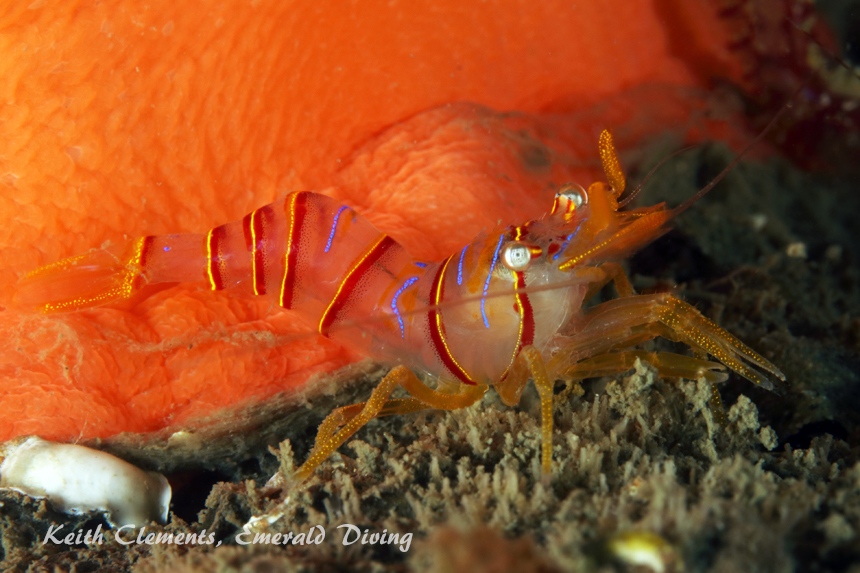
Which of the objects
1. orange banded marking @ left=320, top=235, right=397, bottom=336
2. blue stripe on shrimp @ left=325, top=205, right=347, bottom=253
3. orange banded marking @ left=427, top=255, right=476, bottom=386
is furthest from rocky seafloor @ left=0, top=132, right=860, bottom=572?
blue stripe on shrimp @ left=325, top=205, right=347, bottom=253

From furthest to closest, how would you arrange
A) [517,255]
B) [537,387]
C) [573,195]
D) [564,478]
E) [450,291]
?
[450,291]
[573,195]
[517,255]
[537,387]
[564,478]

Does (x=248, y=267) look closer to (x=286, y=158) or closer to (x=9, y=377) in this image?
(x=286, y=158)

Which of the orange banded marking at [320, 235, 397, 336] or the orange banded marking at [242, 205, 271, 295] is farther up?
the orange banded marking at [242, 205, 271, 295]

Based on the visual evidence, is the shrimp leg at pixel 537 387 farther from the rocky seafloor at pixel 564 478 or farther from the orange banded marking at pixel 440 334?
the orange banded marking at pixel 440 334

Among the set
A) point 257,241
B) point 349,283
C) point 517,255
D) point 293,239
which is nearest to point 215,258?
point 257,241

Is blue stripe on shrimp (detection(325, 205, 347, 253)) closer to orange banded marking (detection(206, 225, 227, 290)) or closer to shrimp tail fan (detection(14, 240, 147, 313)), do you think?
orange banded marking (detection(206, 225, 227, 290))

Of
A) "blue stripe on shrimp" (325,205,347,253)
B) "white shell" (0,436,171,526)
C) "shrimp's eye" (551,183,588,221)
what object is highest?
"blue stripe on shrimp" (325,205,347,253)

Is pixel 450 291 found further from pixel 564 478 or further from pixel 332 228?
pixel 564 478

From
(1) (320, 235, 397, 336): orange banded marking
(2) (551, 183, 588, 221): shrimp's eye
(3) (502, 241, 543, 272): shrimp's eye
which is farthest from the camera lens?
(1) (320, 235, 397, 336): orange banded marking
